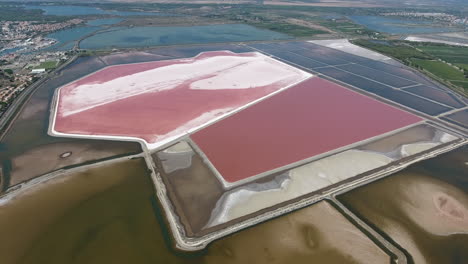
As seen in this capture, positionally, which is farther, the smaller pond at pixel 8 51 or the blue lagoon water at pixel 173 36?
the blue lagoon water at pixel 173 36

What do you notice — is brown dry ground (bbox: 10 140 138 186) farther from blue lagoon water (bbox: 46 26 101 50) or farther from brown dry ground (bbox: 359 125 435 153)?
blue lagoon water (bbox: 46 26 101 50)

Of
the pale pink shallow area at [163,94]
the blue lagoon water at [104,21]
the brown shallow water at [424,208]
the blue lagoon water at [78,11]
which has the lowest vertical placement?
the brown shallow water at [424,208]

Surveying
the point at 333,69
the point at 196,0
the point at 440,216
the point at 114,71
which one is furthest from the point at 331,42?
the point at 196,0

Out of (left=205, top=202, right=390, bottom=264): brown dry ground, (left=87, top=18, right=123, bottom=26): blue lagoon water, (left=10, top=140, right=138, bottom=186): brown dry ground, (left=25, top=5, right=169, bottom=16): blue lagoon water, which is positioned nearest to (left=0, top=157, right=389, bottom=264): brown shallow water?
(left=205, top=202, right=390, bottom=264): brown dry ground

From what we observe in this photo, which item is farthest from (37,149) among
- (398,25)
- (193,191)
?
(398,25)

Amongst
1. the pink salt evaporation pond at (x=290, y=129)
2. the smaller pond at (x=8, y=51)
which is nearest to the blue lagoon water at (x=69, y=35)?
the smaller pond at (x=8, y=51)

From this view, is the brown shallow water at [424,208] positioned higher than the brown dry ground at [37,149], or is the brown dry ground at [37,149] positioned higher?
the brown dry ground at [37,149]

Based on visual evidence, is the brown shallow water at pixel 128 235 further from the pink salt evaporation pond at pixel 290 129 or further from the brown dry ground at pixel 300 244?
the pink salt evaporation pond at pixel 290 129
